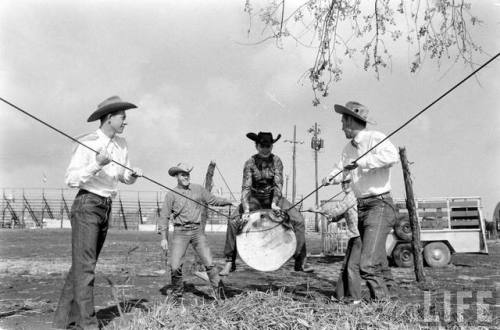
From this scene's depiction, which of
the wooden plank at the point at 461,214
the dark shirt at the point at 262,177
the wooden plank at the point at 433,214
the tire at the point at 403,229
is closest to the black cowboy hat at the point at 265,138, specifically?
the dark shirt at the point at 262,177

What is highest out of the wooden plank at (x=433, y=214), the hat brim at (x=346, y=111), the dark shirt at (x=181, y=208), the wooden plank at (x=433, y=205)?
the hat brim at (x=346, y=111)

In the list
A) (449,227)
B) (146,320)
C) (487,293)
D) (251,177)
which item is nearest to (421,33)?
(146,320)

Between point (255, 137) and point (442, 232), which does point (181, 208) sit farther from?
point (442, 232)

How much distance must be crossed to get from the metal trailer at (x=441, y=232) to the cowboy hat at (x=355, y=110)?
23.7 feet

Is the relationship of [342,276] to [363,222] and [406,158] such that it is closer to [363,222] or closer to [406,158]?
[363,222]

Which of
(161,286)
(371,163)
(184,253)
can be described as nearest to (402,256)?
(161,286)

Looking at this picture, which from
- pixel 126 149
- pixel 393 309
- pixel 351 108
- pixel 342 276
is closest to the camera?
pixel 393 309

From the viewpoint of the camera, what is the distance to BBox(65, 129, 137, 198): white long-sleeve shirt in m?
4.45

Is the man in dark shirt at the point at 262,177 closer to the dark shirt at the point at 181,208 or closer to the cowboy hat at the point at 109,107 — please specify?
the dark shirt at the point at 181,208

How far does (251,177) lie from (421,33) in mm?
3997

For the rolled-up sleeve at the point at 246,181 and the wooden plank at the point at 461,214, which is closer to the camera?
→ the rolled-up sleeve at the point at 246,181

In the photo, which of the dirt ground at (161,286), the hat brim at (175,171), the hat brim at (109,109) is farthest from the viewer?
the hat brim at (175,171)

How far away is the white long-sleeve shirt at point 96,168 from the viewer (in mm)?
4445

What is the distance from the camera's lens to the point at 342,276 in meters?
5.95
